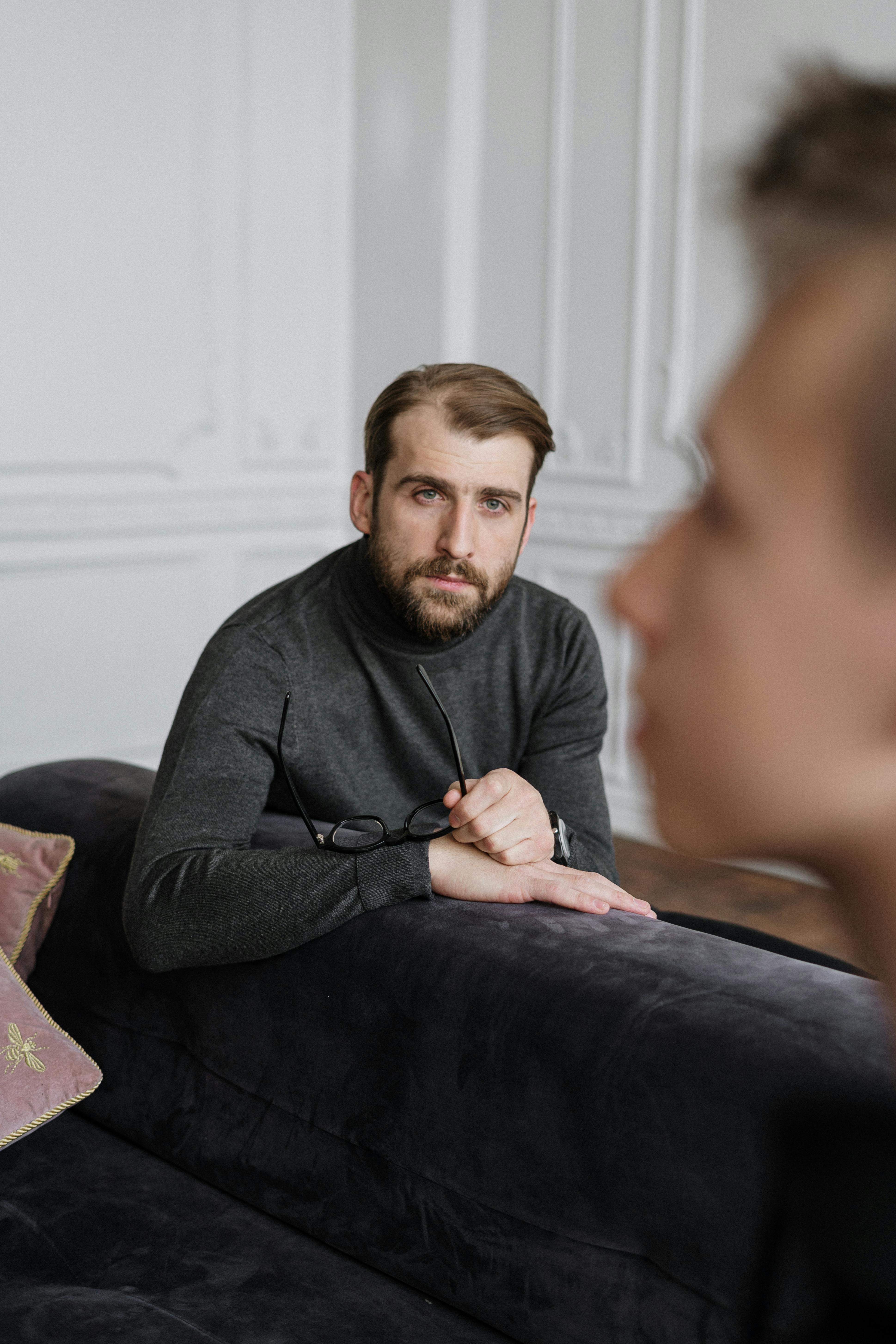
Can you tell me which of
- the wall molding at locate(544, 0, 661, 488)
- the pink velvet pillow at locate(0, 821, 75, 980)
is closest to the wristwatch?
the pink velvet pillow at locate(0, 821, 75, 980)

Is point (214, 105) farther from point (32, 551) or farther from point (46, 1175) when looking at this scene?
point (46, 1175)

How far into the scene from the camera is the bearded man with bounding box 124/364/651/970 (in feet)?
4.59

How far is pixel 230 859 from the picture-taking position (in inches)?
55.6

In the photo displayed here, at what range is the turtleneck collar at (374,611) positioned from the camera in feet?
5.74

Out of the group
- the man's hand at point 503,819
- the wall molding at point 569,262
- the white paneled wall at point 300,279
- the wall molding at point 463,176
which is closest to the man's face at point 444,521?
the man's hand at point 503,819

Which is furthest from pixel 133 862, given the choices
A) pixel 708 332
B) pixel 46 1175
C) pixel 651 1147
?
pixel 708 332

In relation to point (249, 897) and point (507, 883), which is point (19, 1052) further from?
point (507, 883)

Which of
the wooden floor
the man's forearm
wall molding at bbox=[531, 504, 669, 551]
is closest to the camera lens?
the man's forearm

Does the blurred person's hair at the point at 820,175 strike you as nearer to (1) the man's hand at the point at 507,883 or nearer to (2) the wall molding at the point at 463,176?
(1) the man's hand at the point at 507,883

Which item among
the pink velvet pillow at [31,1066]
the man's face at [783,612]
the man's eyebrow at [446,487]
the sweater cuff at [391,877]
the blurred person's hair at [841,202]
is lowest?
the pink velvet pillow at [31,1066]

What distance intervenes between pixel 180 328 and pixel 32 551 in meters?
0.89

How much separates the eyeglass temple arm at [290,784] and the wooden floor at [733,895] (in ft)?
6.03

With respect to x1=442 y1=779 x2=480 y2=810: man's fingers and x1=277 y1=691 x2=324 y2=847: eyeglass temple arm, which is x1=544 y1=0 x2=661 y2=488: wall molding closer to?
x1=277 y1=691 x2=324 y2=847: eyeglass temple arm

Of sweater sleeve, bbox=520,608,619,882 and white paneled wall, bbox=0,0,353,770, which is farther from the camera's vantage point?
white paneled wall, bbox=0,0,353,770
